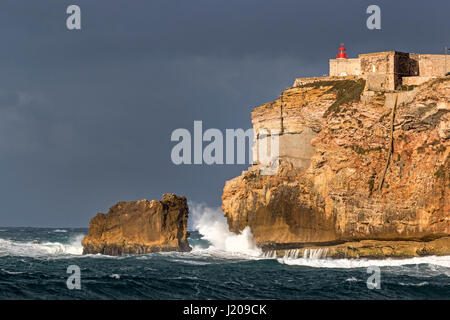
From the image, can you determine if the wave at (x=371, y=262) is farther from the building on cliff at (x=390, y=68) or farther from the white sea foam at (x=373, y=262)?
the building on cliff at (x=390, y=68)

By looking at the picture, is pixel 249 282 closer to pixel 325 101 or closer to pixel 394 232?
pixel 394 232

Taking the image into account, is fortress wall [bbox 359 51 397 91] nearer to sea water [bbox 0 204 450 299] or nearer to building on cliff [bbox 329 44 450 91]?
building on cliff [bbox 329 44 450 91]

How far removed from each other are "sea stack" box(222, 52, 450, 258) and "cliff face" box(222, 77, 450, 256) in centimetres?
7

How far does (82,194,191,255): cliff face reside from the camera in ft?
187

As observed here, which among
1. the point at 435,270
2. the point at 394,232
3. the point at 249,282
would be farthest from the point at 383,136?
the point at 249,282

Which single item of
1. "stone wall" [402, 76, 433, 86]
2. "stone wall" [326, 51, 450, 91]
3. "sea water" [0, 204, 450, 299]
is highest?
"stone wall" [326, 51, 450, 91]

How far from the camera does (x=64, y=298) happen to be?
116ft

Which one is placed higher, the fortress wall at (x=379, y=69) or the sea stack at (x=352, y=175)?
the fortress wall at (x=379, y=69)

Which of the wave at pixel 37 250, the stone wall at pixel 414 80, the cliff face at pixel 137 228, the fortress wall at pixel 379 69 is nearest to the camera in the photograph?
the fortress wall at pixel 379 69

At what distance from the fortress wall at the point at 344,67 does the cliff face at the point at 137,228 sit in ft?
52.7

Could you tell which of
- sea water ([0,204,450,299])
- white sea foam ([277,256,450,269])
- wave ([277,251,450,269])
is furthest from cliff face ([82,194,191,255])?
white sea foam ([277,256,450,269])

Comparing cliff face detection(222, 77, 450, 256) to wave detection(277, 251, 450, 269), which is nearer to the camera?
wave detection(277, 251, 450, 269)

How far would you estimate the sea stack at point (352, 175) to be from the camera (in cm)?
4912

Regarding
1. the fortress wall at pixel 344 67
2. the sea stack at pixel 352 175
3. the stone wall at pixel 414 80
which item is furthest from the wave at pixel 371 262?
the fortress wall at pixel 344 67
